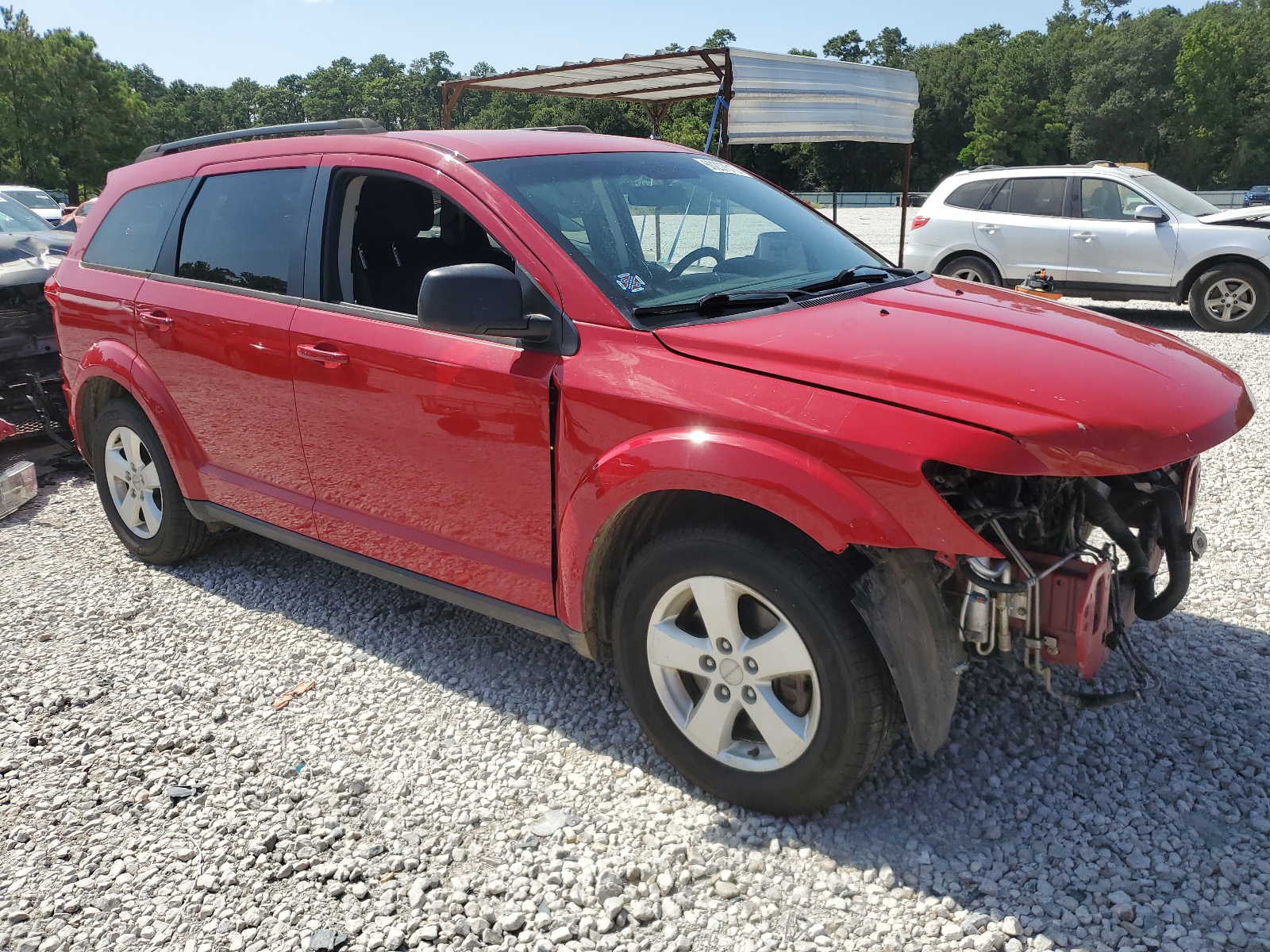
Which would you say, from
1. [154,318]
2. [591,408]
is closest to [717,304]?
[591,408]

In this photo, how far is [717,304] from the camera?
9.57 feet

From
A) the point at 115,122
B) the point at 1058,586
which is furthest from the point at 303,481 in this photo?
the point at 115,122

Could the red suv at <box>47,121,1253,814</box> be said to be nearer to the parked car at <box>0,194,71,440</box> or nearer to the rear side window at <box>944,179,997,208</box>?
the parked car at <box>0,194,71,440</box>

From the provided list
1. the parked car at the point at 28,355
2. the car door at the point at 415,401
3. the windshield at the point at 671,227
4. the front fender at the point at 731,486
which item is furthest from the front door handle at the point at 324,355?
the parked car at the point at 28,355

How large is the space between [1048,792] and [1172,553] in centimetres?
78

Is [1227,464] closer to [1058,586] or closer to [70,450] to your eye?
[1058,586]

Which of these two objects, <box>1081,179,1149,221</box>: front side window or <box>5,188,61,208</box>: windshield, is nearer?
<box>1081,179,1149,221</box>: front side window

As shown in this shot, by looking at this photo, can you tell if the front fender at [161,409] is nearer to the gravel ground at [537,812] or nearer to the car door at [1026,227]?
the gravel ground at [537,812]

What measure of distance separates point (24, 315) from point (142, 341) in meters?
3.28

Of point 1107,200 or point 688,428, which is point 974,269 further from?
point 688,428

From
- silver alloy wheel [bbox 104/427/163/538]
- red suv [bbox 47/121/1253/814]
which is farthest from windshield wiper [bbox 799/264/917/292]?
silver alloy wheel [bbox 104/427/163/538]

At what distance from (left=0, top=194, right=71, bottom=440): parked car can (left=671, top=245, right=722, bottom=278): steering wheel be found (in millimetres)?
5222

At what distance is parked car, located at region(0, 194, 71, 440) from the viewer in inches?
260

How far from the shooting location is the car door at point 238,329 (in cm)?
372
